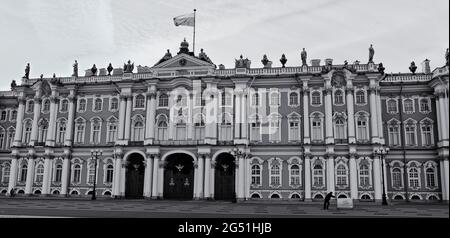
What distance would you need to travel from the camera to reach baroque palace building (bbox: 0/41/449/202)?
4725 cm

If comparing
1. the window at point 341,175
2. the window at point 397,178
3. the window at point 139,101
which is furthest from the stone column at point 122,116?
the window at point 397,178

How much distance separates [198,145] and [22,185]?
81.2ft

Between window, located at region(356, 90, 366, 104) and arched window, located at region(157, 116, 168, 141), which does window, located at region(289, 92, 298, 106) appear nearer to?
window, located at region(356, 90, 366, 104)

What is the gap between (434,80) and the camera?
47.5 m

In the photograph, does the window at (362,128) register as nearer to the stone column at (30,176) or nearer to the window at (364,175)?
the window at (364,175)

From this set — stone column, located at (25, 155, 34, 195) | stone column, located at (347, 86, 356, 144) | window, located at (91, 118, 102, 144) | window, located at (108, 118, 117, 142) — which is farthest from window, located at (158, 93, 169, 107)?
stone column, located at (347, 86, 356, 144)

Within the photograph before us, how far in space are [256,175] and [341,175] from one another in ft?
32.2

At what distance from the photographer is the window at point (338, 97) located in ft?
160

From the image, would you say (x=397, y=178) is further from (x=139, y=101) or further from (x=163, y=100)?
(x=139, y=101)

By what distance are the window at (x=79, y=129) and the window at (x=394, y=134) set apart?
38922 mm

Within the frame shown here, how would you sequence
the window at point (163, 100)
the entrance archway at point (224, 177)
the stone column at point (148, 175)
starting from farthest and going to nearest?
the window at point (163, 100)
the stone column at point (148, 175)
the entrance archway at point (224, 177)

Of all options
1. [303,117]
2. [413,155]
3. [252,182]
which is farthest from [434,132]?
[252,182]

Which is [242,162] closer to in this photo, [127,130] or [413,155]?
[127,130]

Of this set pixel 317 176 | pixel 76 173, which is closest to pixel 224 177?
pixel 317 176
